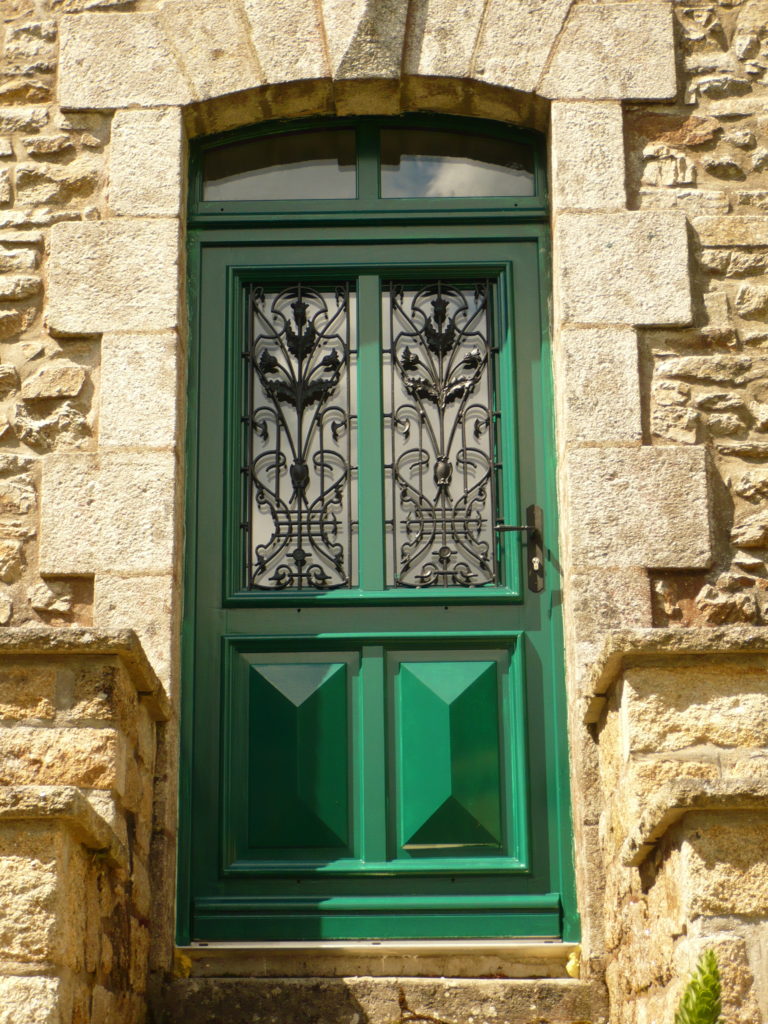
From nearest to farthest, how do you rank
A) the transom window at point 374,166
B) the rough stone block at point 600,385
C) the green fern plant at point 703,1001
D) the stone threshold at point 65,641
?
1. the green fern plant at point 703,1001
2. the stone threshold at point 65,641
3. the rough stone block at point 600,385
4. the transom window at point 374,166

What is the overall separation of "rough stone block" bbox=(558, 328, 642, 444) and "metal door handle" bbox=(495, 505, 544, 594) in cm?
31

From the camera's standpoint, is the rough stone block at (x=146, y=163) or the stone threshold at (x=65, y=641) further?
the rough stone block at (x=146, y=163)

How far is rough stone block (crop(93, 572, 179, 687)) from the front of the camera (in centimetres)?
443

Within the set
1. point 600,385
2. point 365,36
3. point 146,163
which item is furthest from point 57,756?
point 365,36

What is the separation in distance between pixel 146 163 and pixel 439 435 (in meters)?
1.44

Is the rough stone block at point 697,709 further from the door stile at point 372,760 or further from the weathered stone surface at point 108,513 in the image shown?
the weathered stone surface at point 108,513

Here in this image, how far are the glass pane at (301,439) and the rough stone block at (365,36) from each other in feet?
2.63

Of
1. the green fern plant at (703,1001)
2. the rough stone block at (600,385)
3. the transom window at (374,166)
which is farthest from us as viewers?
the transom window at (374,166)

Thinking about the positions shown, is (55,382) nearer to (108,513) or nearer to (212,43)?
(108,513)

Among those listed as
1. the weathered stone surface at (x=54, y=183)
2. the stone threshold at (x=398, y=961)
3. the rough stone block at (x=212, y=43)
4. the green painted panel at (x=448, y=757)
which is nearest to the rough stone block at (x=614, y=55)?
the rough stone block at (x=212, y=43)

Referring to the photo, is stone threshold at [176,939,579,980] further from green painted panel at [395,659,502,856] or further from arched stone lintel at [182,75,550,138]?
arched stone lintel at [182,75,550,138]

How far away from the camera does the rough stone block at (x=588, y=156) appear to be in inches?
193

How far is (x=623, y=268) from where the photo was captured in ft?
15.8

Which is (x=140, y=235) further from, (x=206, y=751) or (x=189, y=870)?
(x=189, y=870)
